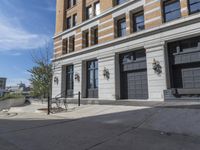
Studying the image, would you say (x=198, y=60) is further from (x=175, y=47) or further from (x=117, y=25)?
(x=117, y=25)

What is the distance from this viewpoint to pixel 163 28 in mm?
14172

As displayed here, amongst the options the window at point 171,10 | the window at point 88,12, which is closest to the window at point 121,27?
the window at point 171,10

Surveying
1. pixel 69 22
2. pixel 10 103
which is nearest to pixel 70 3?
pixel 69 22

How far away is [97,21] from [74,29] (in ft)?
13.6

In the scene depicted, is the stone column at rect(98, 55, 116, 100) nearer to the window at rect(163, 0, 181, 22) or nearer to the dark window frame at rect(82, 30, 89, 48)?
the dark window frame at rect(82, 30, 89, 48)

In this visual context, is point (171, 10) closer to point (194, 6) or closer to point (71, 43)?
point (194, 6)

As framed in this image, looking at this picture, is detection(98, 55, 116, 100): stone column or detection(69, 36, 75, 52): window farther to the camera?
detection(69, 36, 75, 52): window

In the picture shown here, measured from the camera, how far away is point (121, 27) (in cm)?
1834

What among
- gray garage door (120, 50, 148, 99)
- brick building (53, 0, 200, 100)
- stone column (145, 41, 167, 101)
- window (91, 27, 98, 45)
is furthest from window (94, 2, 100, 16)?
stone column (145, 41, 167, 101)

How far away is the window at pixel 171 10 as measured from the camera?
1442 cm

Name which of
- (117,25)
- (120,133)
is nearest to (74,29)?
(117,25)

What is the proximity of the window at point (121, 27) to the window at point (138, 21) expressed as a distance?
3.99 ft

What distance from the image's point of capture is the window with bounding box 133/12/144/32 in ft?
54.8

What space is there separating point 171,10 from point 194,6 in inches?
70.3
